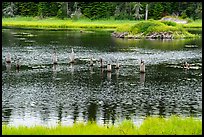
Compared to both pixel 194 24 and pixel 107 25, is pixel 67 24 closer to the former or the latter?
pixel 107 25

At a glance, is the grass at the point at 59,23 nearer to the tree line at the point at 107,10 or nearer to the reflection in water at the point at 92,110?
the tree line at the point at 107,10

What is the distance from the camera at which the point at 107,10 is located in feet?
543

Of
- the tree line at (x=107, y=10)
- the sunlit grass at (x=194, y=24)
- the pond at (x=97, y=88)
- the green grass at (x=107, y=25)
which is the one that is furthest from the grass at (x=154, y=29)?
the pond at (x=97, y=88)

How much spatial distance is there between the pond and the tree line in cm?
7386

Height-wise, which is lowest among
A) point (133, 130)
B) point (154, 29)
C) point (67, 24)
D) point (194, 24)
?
point (67, 24)

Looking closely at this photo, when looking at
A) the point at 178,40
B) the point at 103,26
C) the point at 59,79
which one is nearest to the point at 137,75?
the point at 59,79

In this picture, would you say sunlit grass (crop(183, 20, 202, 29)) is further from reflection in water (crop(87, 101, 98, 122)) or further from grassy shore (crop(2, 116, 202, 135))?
grassy shore (crop(2, 116, 202, 135))

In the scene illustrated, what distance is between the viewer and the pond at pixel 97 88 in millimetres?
41750

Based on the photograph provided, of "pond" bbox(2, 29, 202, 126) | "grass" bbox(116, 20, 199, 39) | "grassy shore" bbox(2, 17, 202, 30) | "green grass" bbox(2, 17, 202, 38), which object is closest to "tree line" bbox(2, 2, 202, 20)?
"grassy shore" bbox(2, 17, 202, 30)

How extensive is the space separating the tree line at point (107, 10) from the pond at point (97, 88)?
73.9 meters

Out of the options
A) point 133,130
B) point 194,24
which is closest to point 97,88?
point 133,130

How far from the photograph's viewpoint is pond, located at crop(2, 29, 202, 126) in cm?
4175

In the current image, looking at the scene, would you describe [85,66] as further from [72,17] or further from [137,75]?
[72,17]

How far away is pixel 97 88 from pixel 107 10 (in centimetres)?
11436
